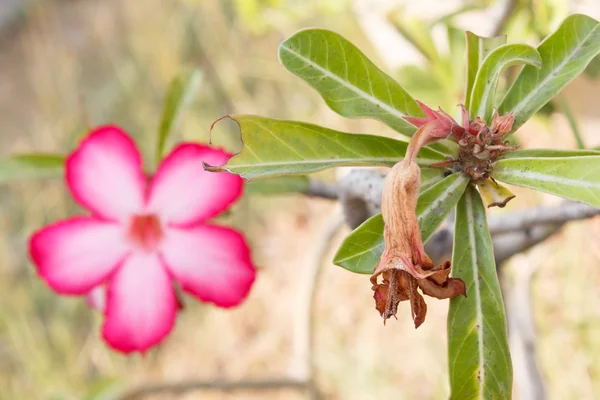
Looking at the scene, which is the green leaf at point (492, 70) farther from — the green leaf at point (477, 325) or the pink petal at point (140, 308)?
the pink petal at point (140, 308)

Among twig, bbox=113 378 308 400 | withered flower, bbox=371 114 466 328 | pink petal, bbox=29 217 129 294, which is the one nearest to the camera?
withered flower, bbox=371 114 466 328

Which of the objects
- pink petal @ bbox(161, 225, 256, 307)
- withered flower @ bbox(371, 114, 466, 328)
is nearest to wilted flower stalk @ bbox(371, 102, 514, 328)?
withered flower @ bbox(371, 114, 466, 328)

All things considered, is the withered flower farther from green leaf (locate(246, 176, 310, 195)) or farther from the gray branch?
green leaf (locate(246, 176, 310, 195))

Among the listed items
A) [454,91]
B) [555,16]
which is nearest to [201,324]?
[454,91]

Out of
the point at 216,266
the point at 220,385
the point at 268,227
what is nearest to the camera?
the point at 216,266

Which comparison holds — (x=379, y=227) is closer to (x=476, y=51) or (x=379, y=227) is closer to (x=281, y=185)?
(x=476, y=51)

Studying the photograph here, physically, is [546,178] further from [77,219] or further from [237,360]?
[237,360]

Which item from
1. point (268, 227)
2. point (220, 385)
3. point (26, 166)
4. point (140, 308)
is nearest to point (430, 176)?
point (140, 308)
